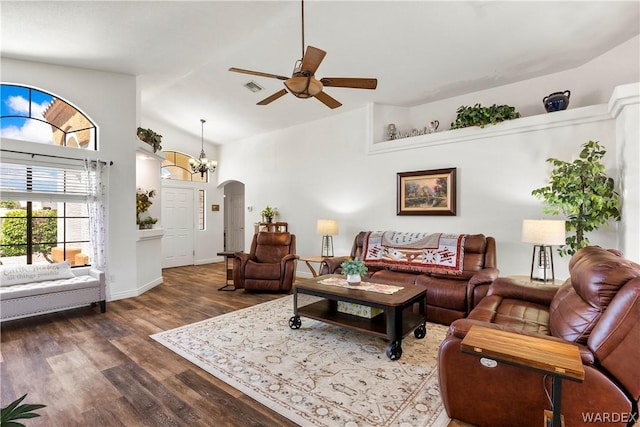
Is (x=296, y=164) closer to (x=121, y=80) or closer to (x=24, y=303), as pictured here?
(x=121, y=80)

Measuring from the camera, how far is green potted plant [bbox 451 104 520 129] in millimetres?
4188

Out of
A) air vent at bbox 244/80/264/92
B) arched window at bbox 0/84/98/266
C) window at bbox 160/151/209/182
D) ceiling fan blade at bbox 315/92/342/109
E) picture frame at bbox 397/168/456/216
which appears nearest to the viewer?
ceiling fan blade at bbox 315/92/342/109

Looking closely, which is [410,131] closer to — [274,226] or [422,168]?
[422,168]

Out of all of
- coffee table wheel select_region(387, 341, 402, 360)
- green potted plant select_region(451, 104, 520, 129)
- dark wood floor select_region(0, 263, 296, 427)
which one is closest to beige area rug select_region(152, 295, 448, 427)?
coffee table wheel select_region(387, 341, 402, 360)

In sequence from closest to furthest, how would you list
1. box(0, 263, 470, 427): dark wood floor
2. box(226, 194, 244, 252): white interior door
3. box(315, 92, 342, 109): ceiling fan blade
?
box(0, 263, 470, 427): dark wood floor
box(315, 92, 342, 109): ceiling fan blade
box(226, 194, 244, 252): white interior door

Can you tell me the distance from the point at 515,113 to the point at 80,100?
5955mm

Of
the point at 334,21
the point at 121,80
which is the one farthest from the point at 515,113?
the point at 121,80

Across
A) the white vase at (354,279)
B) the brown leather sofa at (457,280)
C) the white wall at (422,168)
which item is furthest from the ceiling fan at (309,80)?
the white wall at (422,168)

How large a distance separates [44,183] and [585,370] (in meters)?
5.61

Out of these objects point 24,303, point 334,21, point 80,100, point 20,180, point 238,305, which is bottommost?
point 238,305

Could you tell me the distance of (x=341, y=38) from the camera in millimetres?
3936

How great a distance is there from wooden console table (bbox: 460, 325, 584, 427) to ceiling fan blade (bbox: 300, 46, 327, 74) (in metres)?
2.12

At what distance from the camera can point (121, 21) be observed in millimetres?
3336

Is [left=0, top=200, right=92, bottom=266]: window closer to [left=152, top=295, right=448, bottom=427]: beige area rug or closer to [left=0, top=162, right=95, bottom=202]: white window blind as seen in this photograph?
[left=0, top=162, right=95, bottom=202]: white window blind
